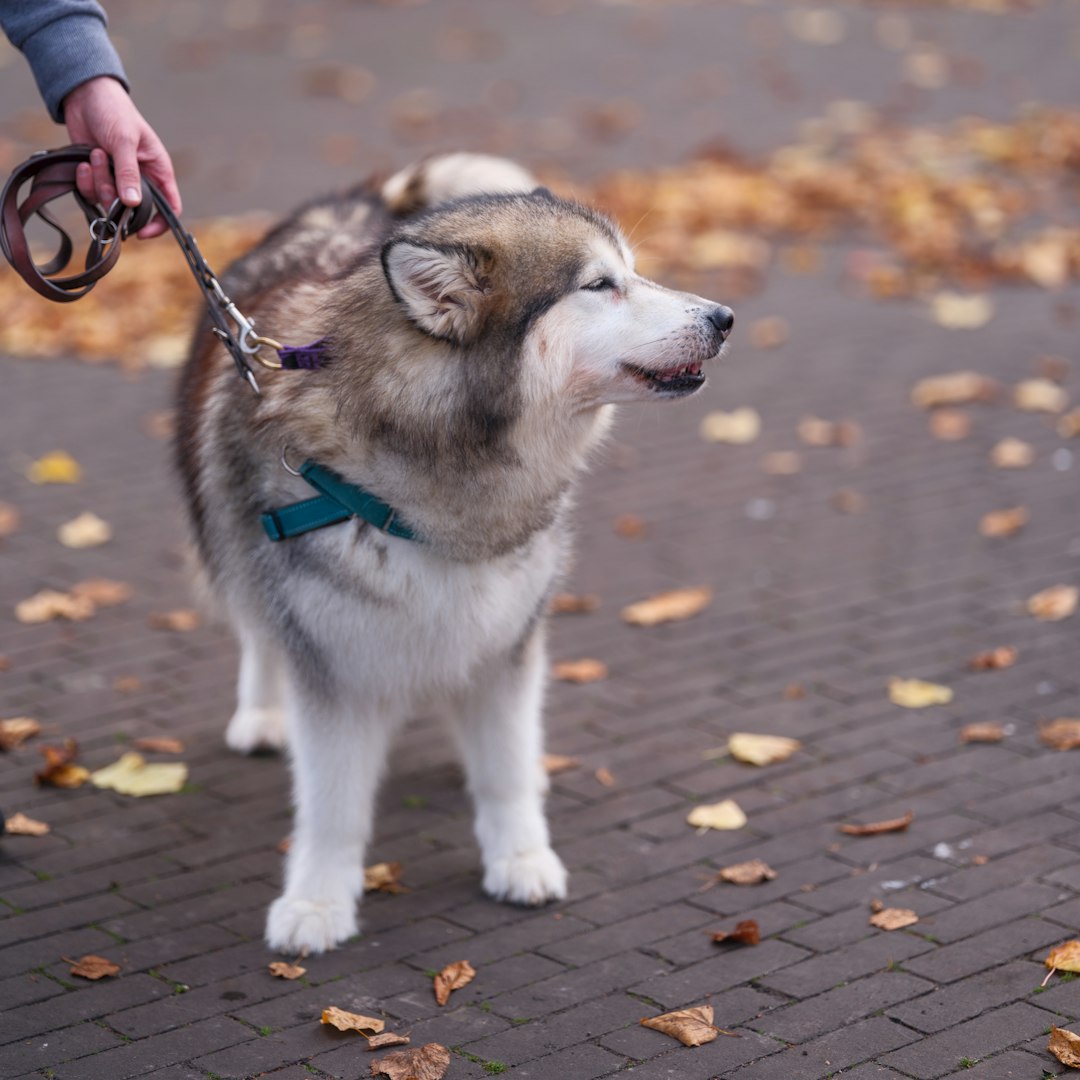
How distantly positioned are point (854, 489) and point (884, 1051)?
363 centimetres

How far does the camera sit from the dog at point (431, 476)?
3297 mm

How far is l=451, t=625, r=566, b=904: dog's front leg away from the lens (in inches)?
153

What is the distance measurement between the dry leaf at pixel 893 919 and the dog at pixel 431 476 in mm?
827

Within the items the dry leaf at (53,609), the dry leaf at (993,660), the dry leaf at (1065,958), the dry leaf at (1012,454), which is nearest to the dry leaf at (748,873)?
the dry leaf at (1065,958)

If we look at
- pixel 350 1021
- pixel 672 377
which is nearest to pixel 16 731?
pixel 350 1021

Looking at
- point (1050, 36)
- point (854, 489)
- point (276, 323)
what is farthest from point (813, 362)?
point (1050, 36)

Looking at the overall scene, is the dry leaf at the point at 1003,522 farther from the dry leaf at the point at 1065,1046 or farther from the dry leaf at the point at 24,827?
the dry leaf at the point at 24,827

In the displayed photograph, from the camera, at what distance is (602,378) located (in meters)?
3.34

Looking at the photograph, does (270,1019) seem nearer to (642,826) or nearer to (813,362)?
(642,826)

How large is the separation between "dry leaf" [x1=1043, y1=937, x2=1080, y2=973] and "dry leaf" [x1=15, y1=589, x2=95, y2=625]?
370cm

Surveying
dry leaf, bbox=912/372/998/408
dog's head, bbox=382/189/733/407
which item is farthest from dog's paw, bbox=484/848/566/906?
dry leaf, bbox=912/372/998/408

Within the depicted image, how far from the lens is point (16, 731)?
15.4 ft

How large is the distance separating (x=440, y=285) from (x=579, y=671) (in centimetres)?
223

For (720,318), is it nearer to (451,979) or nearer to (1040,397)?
(451,979)
